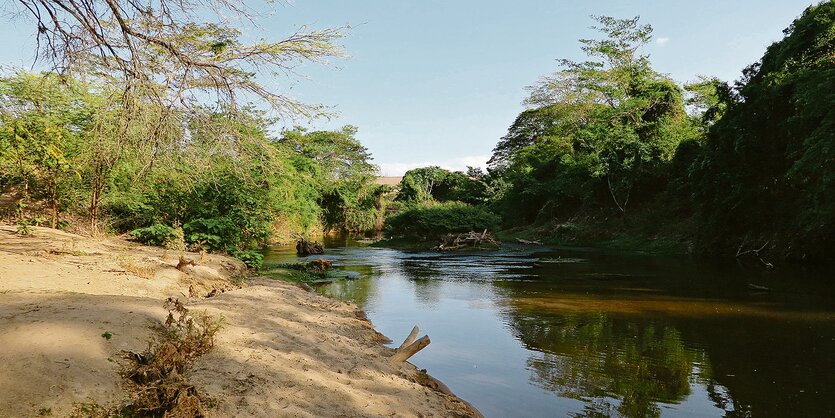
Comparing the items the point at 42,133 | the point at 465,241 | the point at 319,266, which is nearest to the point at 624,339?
the point at 319,266

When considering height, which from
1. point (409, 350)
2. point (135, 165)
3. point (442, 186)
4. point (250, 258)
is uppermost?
point (442, 186)

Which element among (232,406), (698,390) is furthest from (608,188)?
(232,406)

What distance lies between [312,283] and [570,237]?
24.4 metres

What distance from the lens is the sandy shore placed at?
3.29 metres

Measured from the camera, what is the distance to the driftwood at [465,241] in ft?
87.1

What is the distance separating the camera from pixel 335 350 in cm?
550

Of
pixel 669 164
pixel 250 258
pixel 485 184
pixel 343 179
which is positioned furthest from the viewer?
pixel 485 184

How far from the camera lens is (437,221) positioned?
90.6 feet

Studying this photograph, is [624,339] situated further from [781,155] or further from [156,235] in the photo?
[781,155]

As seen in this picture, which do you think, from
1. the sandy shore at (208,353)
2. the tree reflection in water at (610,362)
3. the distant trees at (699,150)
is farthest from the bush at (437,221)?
the sandy shore at (208,353)

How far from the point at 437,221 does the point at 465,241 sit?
2.03 metres

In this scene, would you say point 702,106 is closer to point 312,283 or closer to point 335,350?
point 312,283

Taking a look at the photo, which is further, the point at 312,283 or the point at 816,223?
the point at 816,223

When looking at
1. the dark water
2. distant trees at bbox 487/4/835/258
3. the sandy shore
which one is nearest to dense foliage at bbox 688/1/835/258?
distant trees at bbox 487/4/835/258
